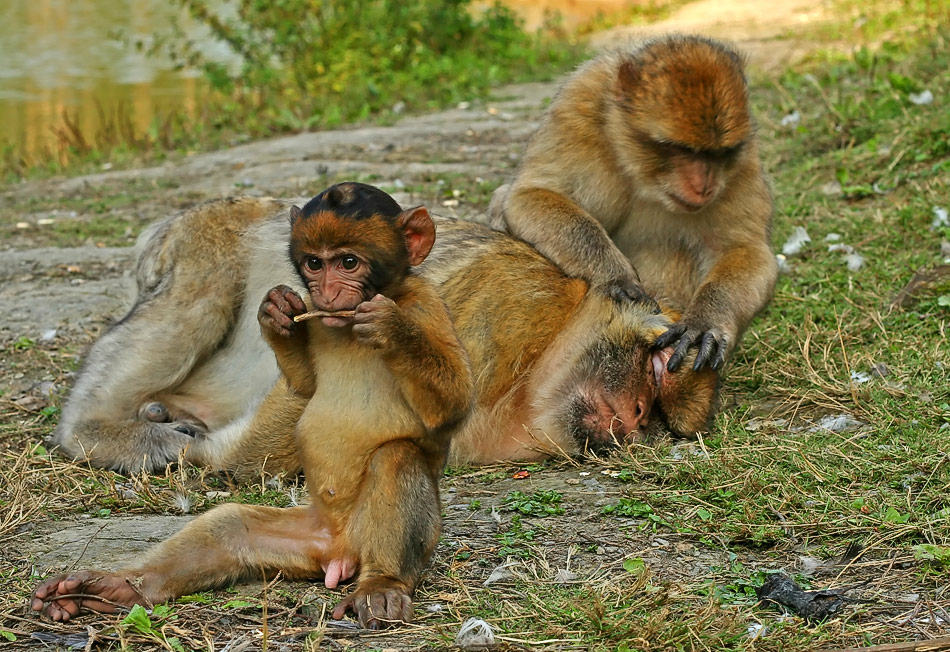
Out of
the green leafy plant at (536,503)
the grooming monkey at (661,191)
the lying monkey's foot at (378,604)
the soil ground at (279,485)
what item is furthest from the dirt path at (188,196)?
the grooming monkey at (661,191)

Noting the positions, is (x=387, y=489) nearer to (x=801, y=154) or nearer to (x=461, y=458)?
(x=461, y=458)

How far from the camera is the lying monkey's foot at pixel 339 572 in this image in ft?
12.0

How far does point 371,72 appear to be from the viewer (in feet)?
51.1

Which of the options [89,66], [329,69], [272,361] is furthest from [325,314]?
[89,66]

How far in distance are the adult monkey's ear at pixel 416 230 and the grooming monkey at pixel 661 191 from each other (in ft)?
5.29

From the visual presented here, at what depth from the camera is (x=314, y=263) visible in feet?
11.8

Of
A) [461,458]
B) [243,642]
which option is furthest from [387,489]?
[461,458]

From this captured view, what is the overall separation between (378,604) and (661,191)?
116 inches

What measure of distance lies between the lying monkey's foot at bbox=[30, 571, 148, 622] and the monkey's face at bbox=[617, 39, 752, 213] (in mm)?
3224

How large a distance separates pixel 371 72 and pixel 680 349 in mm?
11295

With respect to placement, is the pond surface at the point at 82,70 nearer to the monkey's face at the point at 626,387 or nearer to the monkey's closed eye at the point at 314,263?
the monkey's face at the point at 626,387

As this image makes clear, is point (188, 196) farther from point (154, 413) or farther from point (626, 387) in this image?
point (626, 387)

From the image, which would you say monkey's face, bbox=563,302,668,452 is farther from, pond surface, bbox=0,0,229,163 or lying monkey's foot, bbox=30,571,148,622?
pond surface, bbox=0,0,229,163

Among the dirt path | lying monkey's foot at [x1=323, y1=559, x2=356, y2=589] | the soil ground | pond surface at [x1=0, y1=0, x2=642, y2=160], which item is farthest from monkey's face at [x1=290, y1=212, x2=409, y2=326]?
pond surface at [x1=0, y1=0, x2=642, y2=160]
